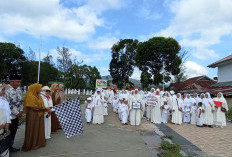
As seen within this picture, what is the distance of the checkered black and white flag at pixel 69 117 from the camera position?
18.5ft

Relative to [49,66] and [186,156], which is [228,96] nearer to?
[186,156]

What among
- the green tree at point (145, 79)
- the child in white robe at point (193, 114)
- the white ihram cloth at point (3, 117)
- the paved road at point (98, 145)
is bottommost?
the paved road at point (98, 145)

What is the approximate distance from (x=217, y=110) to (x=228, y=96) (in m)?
6.15

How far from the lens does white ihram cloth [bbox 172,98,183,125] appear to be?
10.1 metres

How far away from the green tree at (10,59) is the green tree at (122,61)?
2211cm

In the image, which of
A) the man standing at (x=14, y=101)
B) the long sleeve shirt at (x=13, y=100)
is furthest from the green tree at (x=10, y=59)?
the long sleeve shirt at (x=13, y=100)

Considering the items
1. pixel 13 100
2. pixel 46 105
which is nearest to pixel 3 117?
pixel 13 100

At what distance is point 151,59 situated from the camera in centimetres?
3108

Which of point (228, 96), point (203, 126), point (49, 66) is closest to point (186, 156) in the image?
point (203, 126)

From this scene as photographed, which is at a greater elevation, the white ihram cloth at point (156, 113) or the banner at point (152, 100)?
the banner at point (152, 100)

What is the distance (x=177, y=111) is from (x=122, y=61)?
35544 mm

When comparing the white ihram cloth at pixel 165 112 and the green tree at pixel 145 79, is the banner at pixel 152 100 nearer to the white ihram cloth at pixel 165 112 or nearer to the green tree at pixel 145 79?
the white ihram cloth at pixel 165 112

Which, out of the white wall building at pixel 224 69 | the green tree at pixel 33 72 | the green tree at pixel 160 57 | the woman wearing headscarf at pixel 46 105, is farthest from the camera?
the green tree at pixel 33 72

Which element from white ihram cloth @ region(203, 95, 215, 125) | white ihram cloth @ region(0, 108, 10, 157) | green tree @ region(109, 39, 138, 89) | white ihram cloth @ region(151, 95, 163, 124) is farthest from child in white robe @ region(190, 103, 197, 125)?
green tree @ region(109, 39, 138, 89)
